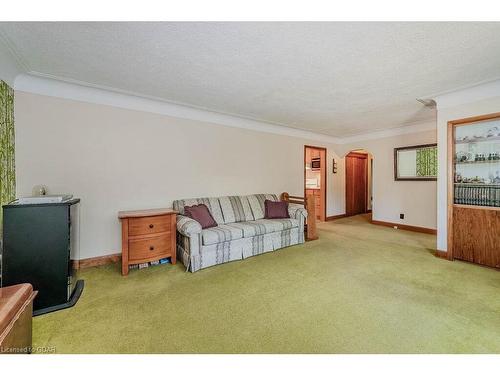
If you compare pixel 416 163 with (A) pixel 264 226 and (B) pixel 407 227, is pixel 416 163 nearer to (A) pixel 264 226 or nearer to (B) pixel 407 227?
(B) pixel 407 227

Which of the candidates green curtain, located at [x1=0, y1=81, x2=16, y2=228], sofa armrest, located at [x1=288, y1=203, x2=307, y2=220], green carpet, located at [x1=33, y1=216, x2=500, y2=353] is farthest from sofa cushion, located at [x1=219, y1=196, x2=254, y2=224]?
green curtain, located at [x1=0, y1=81, x2=16, y2=228]

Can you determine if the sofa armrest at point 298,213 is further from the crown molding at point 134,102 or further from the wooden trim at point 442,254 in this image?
the wooden trim at point 442,254

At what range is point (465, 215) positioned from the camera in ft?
10.2

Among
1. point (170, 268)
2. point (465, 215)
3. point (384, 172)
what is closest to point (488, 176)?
point (465, 215)

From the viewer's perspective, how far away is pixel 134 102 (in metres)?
3.26

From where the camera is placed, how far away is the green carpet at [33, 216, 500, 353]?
155 cm

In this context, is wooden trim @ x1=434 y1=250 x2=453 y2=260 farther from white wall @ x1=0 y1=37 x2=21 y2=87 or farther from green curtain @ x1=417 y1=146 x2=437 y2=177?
white wall @ x1=0 y1=37 x2=21 y2=87

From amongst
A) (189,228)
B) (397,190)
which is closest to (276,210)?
(189,228)

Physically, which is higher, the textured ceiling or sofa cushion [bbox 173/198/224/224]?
the textured ceiling

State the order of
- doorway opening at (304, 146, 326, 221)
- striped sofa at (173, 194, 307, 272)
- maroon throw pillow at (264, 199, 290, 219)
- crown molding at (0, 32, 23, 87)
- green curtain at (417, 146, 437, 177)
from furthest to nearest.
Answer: doorway opening at (304, 146, 326, 221), green curtain at (417, 146, 437, 177), maroon throw pillow at (264, 199, 290, 219), striped sofa at (173, 194, 307, 272), crown molding at (0, 32, 23, 87)

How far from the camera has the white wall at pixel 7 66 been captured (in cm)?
204

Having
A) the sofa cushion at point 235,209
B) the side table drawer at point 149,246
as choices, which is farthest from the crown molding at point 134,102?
the side table drawer at point 149,246

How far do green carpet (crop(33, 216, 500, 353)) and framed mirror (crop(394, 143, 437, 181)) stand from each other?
92.1 inches

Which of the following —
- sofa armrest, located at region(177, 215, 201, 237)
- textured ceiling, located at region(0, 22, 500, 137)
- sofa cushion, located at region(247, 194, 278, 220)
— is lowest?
sofa armrest, located at region(177, 215, 201, 237)
